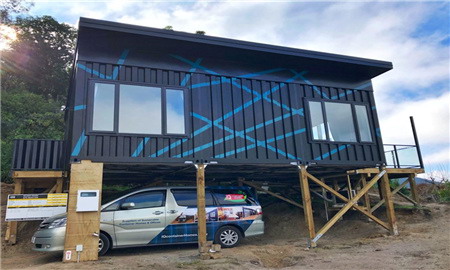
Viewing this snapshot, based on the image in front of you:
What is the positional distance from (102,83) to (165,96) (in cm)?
163

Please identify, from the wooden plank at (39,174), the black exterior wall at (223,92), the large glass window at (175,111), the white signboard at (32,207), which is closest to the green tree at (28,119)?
the wooden plank at (39,174)

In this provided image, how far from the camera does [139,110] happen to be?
28.0 feet

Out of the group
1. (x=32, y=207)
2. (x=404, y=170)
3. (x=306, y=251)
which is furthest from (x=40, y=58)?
(x=404, y=170)

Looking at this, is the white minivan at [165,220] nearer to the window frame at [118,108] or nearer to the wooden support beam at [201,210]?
the wooden support beam at [201,210]

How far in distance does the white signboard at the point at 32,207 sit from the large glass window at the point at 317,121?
7.58 metres

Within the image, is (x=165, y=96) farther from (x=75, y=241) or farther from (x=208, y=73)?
(x=75, y=241)

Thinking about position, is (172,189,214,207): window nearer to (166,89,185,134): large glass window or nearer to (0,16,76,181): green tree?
(166,89,185,134): large glass window

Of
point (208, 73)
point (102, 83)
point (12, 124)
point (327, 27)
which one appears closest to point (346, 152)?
point (327, 27)

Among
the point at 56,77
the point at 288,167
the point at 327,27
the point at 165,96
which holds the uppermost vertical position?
the point at 56,77

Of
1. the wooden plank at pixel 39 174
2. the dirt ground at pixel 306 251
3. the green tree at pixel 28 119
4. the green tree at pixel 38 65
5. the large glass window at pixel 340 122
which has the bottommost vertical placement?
the dirt ground at pixel 306 251

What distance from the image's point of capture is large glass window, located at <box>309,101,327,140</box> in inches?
408

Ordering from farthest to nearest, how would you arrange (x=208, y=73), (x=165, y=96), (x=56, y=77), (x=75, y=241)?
1. (x=56, y=77)
2. (x=208, y=73)
3. (x=165, y=96)
4. (x=75, y=241)

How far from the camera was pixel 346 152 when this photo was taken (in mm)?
10586

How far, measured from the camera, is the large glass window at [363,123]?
10.9m
